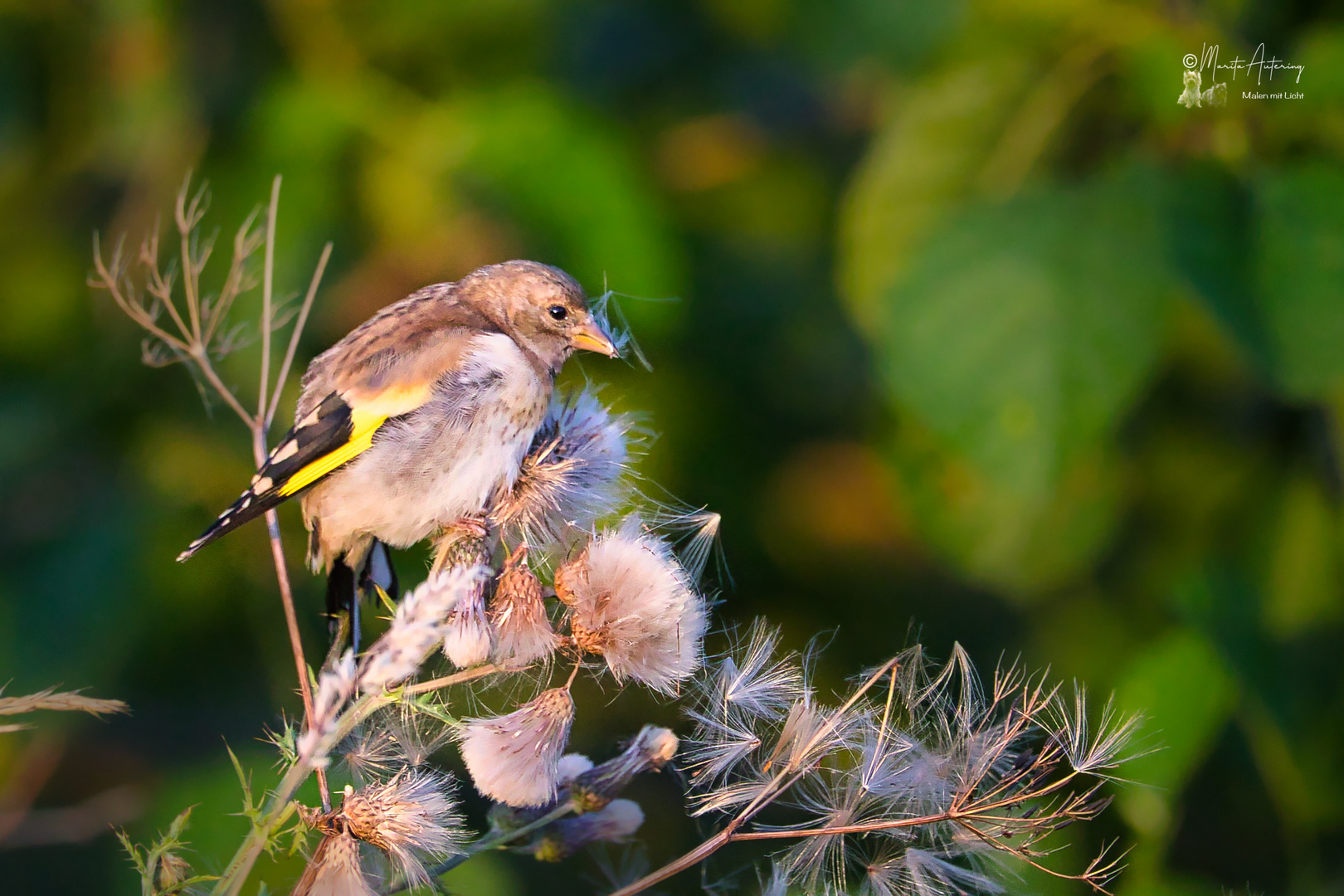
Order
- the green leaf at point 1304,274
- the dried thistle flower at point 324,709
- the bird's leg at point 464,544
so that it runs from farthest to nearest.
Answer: the green leaf at point 1304,274, the bird's leg at point 464,544, the dried thistle flower at point 324,709

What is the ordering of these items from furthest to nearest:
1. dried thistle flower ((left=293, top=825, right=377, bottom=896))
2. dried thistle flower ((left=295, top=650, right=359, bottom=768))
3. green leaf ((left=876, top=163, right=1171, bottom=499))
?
green leaf ((left=876, top=163, right=1171, bottom=499)) < dried thistle flower ((left=293, top=825, right=377, bottom=896)) < dried thistle flower ((left=295, top=650, right=359, bottom=768))

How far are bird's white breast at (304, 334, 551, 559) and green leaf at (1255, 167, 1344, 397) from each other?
55.8 inches

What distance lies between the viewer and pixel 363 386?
166 centimetres

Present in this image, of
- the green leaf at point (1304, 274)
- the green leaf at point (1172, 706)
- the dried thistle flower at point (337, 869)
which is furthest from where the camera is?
the green leaf at point (1304, 274)

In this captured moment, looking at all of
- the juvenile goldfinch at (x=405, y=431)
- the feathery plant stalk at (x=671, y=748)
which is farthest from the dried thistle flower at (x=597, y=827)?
the juvenile goldfinch at (x=405, y=431)

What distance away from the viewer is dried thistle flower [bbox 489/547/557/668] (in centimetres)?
113

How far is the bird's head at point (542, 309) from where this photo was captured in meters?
1.82

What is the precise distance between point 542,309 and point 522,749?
0.90 meters

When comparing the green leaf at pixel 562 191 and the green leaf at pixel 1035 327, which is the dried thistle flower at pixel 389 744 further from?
the green leaf at pixel 562 191

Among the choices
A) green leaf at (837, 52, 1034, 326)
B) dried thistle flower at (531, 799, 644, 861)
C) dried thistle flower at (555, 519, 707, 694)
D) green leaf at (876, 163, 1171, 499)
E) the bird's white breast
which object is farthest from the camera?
green leaf at (837, 52, 1034, 326)

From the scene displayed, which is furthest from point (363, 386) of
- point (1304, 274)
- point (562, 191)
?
point (1304, 274)

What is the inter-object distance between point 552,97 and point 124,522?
153cm
